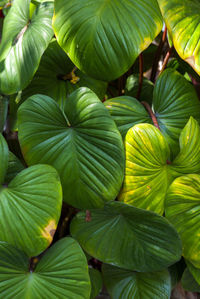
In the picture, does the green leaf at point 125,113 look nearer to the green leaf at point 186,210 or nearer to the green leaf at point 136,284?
the green leaf at point 186,210

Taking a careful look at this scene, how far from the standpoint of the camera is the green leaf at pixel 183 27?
0.71 metres

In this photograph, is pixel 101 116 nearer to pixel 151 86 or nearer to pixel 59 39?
pixel 59 39

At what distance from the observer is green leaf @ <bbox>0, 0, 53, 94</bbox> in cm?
81

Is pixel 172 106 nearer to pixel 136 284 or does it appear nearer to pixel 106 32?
pixel 106 32

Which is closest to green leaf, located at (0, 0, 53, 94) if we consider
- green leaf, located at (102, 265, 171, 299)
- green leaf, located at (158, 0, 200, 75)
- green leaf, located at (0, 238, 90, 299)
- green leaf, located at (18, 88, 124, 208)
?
green leaf, located at (18, 88, 124, 208)

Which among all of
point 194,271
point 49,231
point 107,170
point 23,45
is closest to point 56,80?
point 23,45

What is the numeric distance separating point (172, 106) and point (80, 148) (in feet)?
0.92

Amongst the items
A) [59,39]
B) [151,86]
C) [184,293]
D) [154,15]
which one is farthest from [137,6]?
[184,293]

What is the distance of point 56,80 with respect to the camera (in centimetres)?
96

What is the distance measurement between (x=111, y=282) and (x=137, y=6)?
2.07 feet

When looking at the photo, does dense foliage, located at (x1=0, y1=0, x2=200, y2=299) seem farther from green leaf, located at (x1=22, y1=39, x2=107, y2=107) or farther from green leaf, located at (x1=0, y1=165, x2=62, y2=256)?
green leaf, located at (x1=22, y1=39, x2=107, y2=107)

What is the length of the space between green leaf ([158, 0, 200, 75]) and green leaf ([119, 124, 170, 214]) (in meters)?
0.17

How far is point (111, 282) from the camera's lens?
0.82 m

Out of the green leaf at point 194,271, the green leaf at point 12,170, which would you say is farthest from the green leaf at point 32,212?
the green leaf at point 194,271
